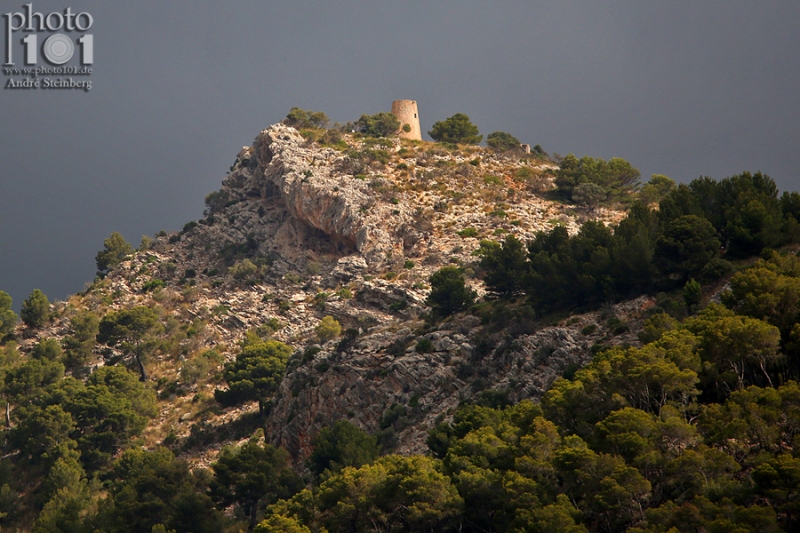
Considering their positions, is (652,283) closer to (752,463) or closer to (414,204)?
(752,463)

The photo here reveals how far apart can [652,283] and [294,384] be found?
2272 centimetres

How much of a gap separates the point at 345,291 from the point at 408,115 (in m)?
34.0

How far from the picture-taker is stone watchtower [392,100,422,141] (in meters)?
107

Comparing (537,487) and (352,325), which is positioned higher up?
(352,325)

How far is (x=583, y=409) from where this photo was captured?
4438 cm

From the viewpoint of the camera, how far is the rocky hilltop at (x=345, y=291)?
5875 cm

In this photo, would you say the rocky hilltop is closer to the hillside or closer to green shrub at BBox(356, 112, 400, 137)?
the hillside

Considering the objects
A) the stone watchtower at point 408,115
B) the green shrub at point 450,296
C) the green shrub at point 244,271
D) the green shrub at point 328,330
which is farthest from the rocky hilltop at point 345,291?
the stone watchtower at point 408,115

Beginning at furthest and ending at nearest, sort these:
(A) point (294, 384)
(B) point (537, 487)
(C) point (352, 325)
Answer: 1. (C) point (352, 325)
2. (A) point (294, 384)
3. (B) point (537, 487)

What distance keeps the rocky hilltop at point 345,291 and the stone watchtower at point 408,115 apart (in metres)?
6.84

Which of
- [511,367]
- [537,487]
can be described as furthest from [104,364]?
[537,487]

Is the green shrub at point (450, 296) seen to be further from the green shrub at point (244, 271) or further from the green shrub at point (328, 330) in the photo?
the green shrub at point (244, 271)

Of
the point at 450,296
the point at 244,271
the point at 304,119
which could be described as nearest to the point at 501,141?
the point at 304,119

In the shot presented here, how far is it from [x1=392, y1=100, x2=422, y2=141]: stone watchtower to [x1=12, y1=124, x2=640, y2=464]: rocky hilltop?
6.84m
